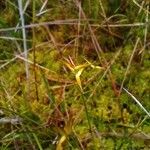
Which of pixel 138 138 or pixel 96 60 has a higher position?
pixel 96 60

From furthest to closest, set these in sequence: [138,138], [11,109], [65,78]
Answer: [65,78] → [11,109] → [138,138]

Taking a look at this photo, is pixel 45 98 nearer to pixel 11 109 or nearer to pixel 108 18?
pixel 11 109

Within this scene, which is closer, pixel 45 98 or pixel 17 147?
pixel 17 147

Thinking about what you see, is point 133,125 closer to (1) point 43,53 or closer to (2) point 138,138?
(2) point 138,138

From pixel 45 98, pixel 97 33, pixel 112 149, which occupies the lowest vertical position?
pixel 112 149

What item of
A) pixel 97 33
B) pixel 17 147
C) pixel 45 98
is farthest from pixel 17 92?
pixel 97 33

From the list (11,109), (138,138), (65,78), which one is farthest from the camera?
(65,78)
